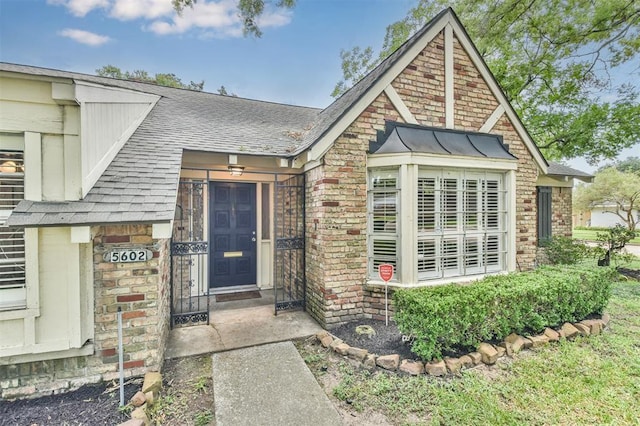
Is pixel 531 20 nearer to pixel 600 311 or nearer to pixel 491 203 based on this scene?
pixel 491 203

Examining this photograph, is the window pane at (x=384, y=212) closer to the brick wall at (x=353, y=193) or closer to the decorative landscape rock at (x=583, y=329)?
the brick wall at (x=353, y=193)

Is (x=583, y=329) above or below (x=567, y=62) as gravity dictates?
below

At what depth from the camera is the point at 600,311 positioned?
5078 mm

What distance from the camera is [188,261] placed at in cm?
584

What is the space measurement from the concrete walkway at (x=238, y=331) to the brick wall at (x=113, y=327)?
0.70 metres

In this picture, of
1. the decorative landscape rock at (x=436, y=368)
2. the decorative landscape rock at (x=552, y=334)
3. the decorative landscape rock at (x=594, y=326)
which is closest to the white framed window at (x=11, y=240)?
the decorative landscape rock at (x=436, y=368)

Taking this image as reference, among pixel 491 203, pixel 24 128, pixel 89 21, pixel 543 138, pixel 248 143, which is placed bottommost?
pixel 491 203

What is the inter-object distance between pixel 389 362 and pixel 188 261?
4.45 m

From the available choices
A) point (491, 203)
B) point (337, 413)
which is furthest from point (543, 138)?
point (337, 413)

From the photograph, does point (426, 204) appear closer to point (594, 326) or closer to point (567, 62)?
point (594, 326)

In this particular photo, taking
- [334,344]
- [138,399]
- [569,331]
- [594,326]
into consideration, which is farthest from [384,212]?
[138,399]

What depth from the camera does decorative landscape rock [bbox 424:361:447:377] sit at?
11.0 feet

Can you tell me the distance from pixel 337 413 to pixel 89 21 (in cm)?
992

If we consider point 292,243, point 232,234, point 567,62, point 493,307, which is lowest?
point 493,307
